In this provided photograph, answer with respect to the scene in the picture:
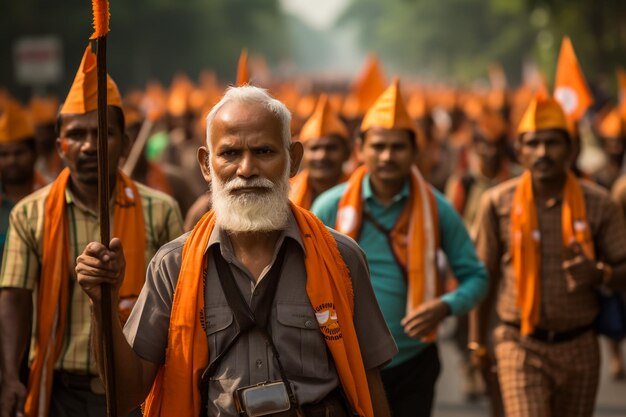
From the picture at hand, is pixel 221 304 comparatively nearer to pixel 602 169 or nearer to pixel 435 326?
pixel 435 326

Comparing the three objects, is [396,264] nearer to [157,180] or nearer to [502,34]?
[157,180]

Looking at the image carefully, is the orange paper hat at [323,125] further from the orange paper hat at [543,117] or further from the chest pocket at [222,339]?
the chest pocket at [222,339]

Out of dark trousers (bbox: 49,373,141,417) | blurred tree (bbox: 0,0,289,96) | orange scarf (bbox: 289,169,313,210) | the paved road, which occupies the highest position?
blurred tree (bbox: 0,0,289,96)

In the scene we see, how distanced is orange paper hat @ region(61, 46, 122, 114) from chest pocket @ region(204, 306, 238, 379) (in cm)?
176

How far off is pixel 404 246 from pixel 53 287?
1.80 m

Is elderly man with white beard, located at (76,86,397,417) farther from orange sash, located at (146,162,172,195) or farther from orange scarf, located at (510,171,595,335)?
orange sash, located at (146,162,172,195)

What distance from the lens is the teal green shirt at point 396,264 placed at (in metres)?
6.04

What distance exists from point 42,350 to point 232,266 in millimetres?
1427

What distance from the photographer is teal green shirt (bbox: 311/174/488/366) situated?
604 centimetres

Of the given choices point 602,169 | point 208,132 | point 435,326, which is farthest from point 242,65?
point 602,169

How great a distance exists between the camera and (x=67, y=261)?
514 centimetres

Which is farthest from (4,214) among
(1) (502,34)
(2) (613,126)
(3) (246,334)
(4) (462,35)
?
(4) (462,35)

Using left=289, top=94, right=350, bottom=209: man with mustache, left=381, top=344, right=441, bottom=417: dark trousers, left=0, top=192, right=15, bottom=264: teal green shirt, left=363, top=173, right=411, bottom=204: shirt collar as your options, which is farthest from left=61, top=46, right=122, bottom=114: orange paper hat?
left=289, top=94, right=350, bottom=209: man with mustache

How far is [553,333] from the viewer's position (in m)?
6.54
